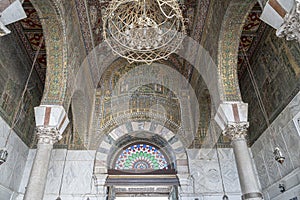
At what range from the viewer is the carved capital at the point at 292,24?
2.41 meters

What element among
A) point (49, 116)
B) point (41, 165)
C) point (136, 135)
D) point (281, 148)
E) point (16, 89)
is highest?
point (16, 89)

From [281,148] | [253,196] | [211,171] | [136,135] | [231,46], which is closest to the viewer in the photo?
[253,196]

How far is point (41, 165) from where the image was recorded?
4266 millimetres

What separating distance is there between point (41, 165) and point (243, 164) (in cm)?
360

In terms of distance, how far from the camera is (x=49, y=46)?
16.4ft

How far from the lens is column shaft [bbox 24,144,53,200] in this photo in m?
3.99

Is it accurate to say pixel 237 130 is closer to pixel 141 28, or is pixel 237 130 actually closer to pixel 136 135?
pixel 141 28

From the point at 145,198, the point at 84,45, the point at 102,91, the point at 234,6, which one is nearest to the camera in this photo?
the point at 234,6

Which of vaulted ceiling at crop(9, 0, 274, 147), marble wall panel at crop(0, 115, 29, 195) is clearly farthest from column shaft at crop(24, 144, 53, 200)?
vaulted ceiling at crop(9, 0, 274, 147)

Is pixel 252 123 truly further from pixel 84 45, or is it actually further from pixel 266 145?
pixel 84 45

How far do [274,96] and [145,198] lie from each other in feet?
20.8

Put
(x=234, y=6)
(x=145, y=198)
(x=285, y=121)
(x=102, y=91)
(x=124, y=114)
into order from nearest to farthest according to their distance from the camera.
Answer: (x=234, y=6) → (x=285, y=121) → (x=124, y=114) → (x=102, y=91) → (x=145, y=198)

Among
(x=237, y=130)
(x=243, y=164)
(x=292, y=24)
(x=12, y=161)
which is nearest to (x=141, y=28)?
(x=292, y=24)

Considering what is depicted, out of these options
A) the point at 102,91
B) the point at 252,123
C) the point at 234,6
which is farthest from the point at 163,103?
the point at 234,6
